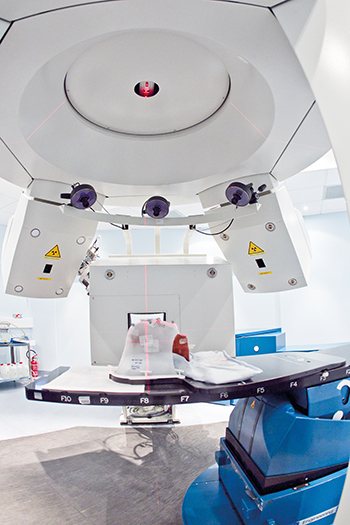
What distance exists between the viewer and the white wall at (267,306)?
625 centimetres

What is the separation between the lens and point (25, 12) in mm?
930

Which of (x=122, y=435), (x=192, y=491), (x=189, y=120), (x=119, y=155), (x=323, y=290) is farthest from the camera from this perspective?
(x=323, y=290)

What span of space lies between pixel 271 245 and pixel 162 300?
0.80m

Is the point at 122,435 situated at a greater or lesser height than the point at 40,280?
lesser

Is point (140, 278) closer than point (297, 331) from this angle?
Yes

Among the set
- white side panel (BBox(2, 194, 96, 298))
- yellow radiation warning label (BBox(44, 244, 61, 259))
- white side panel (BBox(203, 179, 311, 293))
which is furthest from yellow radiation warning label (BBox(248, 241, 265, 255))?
yellow radiation warning label (BBox(44, 244, 61, 259))

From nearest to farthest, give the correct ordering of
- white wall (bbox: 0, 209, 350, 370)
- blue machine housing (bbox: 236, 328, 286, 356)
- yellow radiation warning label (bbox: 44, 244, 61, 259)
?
1. yellow radiation warning label (bbox: 44, 244, 61, 259)
2. blue machine housing (bbox: 236, 328, 286, 356)
3. white wall (bbox: 0, 209, 350, 370)

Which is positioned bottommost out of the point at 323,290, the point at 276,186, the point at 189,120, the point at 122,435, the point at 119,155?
the point at 122,435

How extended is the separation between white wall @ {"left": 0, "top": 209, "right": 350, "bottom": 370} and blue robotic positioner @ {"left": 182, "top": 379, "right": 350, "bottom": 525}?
12.4ft

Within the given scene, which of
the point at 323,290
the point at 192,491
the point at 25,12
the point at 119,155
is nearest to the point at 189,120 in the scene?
the point at 119,155

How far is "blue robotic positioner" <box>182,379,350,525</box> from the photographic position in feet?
5.49

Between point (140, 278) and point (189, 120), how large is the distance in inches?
38.2

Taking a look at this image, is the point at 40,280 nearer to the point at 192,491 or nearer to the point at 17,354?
the point at 192,491

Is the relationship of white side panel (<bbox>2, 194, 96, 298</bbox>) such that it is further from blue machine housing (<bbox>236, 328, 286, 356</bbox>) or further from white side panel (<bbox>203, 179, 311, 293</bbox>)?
blue machine housing (<bbox>236, 328, 286, 356</bbox>)
